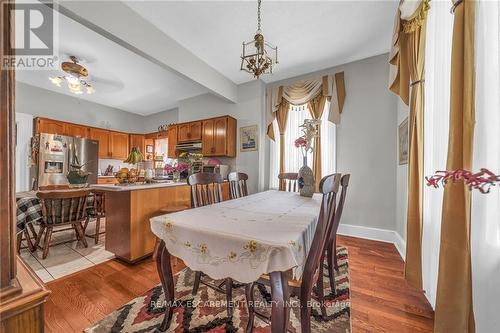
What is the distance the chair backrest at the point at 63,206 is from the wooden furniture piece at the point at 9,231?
2206 millimetres

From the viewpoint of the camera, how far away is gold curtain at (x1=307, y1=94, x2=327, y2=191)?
3.23 m

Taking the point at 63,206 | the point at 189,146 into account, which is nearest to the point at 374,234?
the point at 189,146

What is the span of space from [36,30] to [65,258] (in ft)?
8.73

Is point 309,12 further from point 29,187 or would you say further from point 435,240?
point 29,187

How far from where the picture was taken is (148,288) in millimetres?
1702

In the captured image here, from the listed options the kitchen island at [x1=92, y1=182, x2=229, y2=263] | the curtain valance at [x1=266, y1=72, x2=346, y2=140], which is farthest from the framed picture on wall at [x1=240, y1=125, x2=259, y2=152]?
the kitchen island at [x1=92, y1=182, x2=229, y2=263]

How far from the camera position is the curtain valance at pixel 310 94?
10.3 ft

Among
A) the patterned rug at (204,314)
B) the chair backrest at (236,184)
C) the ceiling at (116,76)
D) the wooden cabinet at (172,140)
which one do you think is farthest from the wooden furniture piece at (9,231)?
the wooden cabinet at (172,140)

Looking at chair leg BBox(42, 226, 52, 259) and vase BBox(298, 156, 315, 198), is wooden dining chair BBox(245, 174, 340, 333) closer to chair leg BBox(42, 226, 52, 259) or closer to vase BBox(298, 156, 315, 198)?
vase BBox(298, 156, 315, 198)

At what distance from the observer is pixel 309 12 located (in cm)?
211

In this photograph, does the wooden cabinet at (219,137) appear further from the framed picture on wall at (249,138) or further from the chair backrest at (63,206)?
the chair backrest at (63,206)

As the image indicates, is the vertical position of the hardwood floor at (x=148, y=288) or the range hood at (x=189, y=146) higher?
the range hood at (x=189, y=146)

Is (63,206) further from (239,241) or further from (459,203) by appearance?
(459,203)

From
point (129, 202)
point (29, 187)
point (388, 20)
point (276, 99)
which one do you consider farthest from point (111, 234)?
Result: point (388, 20)
